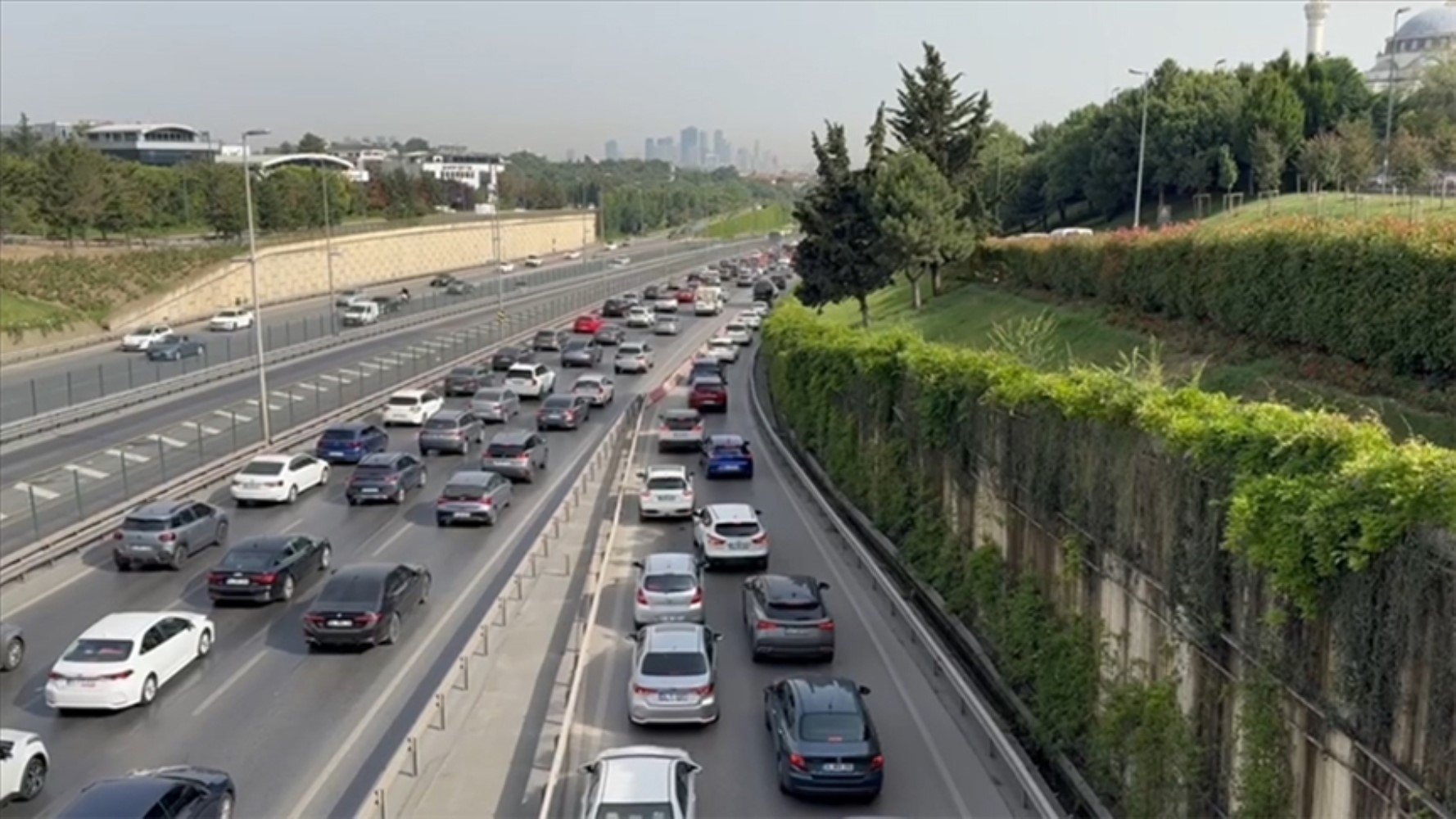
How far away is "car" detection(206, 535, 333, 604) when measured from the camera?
76.4 ft

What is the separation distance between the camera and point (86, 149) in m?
94.3

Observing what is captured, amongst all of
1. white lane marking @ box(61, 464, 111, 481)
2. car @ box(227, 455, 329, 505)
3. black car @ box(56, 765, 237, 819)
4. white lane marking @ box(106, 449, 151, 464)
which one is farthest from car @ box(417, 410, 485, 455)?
black car @ box(56, 765, 237, 819)

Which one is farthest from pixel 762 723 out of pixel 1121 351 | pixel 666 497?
pixel 1121 351

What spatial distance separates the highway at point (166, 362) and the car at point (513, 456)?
1573 centimetres

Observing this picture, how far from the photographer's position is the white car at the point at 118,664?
18.0 meters

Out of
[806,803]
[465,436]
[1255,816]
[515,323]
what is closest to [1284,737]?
[1255,816]

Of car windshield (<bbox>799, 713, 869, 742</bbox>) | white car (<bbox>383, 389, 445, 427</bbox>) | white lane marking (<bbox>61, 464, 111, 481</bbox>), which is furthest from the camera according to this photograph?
white car (<bbox>383, 389, 445, 427</bbox>)

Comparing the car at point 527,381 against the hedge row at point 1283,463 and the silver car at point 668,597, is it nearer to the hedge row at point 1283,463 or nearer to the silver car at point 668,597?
the silver car at point 668,597

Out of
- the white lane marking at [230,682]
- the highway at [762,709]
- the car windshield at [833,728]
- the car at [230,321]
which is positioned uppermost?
the car at [230,321]

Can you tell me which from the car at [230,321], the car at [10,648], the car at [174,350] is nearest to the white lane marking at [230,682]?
the car at [10,648]

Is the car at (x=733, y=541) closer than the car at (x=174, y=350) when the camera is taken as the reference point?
Yes

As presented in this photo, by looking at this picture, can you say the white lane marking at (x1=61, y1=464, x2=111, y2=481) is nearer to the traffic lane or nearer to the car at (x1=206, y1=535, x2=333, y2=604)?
the car at (x1=206, y1=535, x2=333, y2=604)

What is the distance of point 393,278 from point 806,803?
10882cm

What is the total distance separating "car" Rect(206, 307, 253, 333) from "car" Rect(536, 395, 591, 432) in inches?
1377
